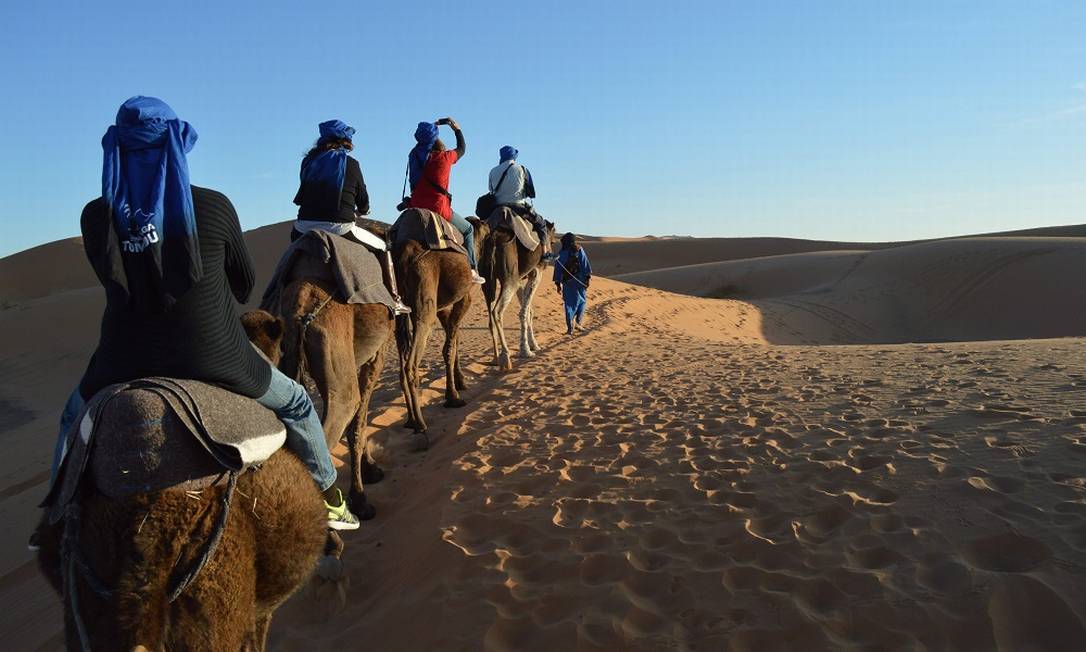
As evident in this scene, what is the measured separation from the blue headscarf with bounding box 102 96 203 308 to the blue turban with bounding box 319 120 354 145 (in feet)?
8.71

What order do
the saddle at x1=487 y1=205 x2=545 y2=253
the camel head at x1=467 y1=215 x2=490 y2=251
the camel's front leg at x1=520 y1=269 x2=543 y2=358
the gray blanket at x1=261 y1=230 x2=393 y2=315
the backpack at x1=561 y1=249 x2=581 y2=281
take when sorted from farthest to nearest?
the backpack at x1=561 y1=249 x2=581 y2=281, the camel's front leg at x1=520 y1=269 x2=543 y2=358, the saddle at x1=487 y1=205 x2=545 y2=253, the camel head at x1=467 y1=215 x2=490 y2=251, the gray blanket at x1=261 y1=230 x2=393 y2=315

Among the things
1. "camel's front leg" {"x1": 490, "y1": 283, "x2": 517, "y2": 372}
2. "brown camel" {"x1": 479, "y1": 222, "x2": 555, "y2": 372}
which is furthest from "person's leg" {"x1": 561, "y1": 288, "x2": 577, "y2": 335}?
"camel's front leg" {"x1": 490, "y1": 283, "x2": 517, "y2": 372}

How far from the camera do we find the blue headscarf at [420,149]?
6.77m

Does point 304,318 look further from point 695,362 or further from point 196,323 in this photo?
point 695,362

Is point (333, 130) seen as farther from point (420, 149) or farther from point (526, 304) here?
point (526, 304)

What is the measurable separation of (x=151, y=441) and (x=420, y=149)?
17.3ft

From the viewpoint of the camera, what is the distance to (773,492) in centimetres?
481

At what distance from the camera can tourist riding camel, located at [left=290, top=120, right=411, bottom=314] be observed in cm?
473

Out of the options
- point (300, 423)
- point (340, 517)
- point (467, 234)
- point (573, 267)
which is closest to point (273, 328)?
point (300, 423)

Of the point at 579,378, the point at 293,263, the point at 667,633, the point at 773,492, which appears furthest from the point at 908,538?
the point at 579,378

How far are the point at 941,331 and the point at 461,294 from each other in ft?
71.2

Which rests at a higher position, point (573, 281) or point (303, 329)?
point (303, 329)

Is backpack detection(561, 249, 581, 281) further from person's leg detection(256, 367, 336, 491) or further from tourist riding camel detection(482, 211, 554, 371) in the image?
person's leg detection(256, 367, 336, 491)

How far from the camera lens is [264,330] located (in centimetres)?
325
